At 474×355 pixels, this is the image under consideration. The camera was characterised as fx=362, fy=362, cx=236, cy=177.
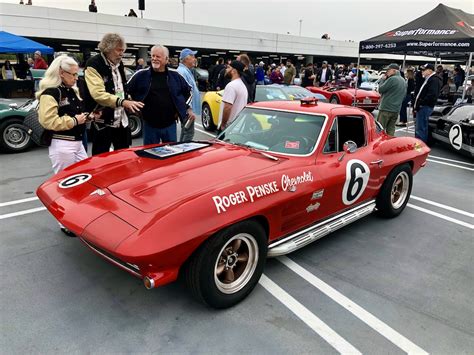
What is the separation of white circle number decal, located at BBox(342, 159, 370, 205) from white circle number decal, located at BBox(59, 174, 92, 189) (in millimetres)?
2322

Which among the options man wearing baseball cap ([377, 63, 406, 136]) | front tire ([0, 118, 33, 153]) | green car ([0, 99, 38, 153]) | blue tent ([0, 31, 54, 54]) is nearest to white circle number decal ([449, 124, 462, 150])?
man wearing baseball cap ([377, 63, 406, 136])

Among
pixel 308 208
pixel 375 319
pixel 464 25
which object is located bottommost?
pixel 375 319

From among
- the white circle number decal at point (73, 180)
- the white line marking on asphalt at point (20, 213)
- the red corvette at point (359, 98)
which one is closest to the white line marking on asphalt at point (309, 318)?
the white circle number decal at point (73, 180)

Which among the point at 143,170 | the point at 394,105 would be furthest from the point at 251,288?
the point at 394,105

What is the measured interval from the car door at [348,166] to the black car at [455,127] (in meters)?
3.94

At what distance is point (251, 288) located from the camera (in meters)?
2.78

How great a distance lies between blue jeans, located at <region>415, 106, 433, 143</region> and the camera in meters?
8.29

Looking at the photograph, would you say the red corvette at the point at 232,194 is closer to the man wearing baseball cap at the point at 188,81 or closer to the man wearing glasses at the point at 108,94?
the man wearing glasses at the point at 108,94

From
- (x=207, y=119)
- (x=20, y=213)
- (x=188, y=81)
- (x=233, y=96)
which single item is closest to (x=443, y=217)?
(x=233, y=96)

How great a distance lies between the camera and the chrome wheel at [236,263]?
261cm

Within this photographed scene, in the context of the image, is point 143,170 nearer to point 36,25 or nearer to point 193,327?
point 193,327

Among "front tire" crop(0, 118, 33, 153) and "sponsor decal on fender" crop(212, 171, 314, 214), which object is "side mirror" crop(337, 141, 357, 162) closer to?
"sponsor decal on fender" crop(212, 171, 314, 214)

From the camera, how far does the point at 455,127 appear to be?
7316mm

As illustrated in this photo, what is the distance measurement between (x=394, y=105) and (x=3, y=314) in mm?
7600
